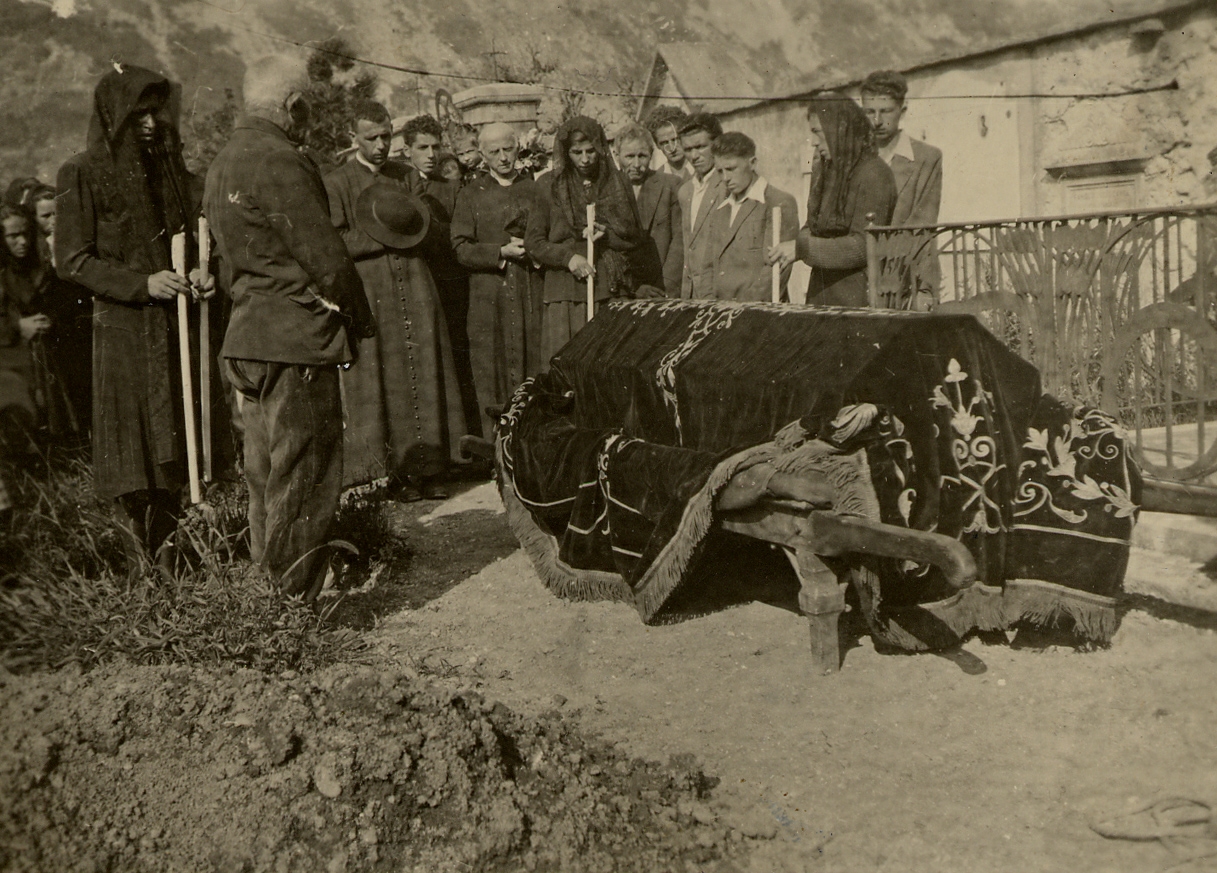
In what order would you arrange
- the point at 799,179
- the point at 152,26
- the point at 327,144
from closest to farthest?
the point at 152,26 → the point at 327,144 → the point at 799,179

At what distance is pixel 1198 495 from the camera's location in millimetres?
3699

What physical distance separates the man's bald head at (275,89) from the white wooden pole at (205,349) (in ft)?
2.18

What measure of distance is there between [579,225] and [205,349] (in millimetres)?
2765

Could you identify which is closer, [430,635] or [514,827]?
[514,827]

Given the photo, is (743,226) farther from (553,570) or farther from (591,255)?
(553,570)

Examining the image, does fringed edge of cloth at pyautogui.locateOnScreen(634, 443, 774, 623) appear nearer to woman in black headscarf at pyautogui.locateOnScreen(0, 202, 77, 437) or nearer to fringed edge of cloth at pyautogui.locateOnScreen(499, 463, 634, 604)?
fringed edge of cloth at pyautogui.locateOnScreen(499, 463, 634, 604)

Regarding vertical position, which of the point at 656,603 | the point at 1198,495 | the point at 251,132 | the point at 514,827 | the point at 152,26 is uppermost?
the point at 152,26

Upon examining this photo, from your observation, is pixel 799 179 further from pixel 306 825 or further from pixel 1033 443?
pixel 306 825

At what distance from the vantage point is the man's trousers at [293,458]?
13.9ft

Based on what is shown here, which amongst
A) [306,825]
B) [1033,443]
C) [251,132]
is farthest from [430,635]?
[1033,443]

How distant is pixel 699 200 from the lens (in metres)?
7.08

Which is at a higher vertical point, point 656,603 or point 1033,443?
point 1033,443

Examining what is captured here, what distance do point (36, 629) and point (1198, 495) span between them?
3729mm

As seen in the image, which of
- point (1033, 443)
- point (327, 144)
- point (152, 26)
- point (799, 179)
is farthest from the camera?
point (799, 179)
